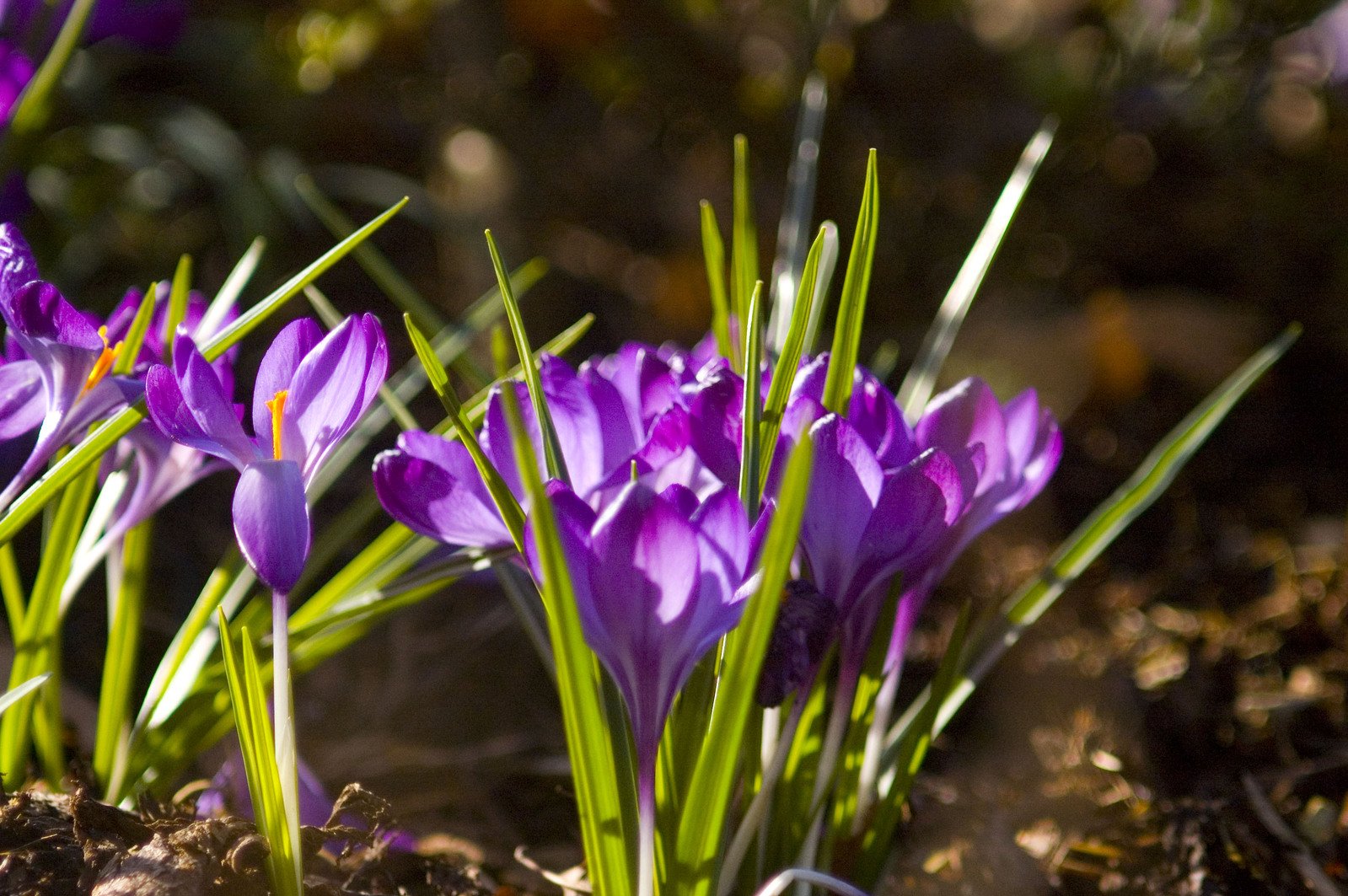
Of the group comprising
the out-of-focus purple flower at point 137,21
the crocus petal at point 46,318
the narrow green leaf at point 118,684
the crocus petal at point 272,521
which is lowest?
the narrow green leaf at point 118,684

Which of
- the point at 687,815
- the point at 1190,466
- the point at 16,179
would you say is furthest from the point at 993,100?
the point at 687,815

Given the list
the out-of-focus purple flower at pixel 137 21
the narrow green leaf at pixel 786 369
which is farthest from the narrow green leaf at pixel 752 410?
the out-of-focus purple flower at pixel 137 21

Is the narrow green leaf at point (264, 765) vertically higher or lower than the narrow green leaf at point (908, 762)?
higher

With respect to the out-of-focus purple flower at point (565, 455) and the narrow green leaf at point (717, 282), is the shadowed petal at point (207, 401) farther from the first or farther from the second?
the narrow green leaf at point (717, 282)

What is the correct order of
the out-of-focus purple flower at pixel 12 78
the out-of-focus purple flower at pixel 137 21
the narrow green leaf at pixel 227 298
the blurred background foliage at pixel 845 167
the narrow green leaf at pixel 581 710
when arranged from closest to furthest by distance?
the narrow green leaf at pixel 581 710, the narrow green leaf at pixel 227 298, the out-of-focus purple flower at pixel 12 78, the out-of-focus purple flower at pixel 137 21, the blurred background foliage at pixel 845 167

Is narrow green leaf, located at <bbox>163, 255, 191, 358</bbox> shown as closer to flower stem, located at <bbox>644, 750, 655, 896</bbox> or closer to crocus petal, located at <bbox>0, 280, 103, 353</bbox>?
crocus petal, located at <bbox>0, 280, 103, 353</bbox>

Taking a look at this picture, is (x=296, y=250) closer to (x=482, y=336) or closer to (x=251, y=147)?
(x=251, y=147)

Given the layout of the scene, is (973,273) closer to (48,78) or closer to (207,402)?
(207,402)
